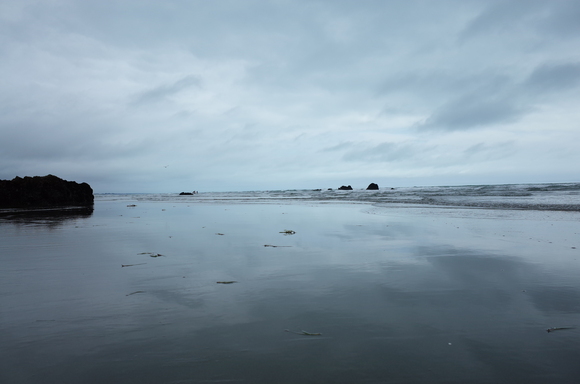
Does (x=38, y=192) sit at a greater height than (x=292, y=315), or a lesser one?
greater

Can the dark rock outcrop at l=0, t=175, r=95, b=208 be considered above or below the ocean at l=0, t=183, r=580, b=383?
above

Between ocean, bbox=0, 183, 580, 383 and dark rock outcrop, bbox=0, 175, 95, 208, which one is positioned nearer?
ocean, bbox=0, 183, 580, 383

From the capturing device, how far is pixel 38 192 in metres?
31.5

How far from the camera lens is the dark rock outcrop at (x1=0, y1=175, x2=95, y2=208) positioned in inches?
1184

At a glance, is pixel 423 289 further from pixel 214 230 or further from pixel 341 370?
pixel 214 230

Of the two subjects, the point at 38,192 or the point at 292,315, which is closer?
the point at 292,315

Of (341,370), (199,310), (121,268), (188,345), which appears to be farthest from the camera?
(121,268)

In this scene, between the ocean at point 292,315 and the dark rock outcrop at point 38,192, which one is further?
the dark rock outcrop at point 38,192

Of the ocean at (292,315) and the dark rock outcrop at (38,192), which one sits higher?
the dark rock outcrop at (38,192)

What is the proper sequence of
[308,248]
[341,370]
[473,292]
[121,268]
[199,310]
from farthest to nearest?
[308,248], [121,268], [473,292], [199,310], [341,370]

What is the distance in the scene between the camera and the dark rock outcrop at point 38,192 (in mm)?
30077

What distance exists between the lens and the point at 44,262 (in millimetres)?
6961

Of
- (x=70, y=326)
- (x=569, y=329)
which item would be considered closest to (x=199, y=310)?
(x=70, y=326)

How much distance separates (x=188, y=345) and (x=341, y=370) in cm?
157
